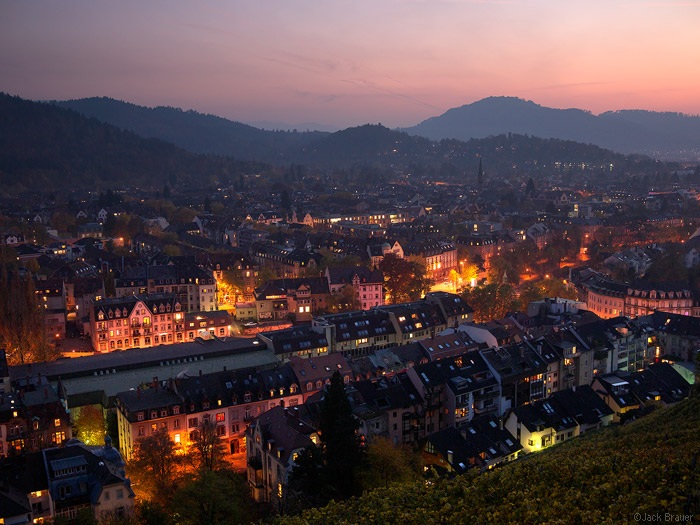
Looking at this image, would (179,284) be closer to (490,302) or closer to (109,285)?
(109,285)

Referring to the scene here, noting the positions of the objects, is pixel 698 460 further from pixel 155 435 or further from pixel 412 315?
pixel 412 315

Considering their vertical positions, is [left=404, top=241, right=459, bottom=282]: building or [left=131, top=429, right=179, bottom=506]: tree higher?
[left=404, top=241, right=459, bottom=282]: building

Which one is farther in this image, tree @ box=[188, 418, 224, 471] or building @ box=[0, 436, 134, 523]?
tree @ box=[188, 418, 224, 471]

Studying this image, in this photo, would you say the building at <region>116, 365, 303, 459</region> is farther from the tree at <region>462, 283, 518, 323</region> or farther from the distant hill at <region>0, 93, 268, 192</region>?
the distant hill at <region>0, 93, 268, 192</region>

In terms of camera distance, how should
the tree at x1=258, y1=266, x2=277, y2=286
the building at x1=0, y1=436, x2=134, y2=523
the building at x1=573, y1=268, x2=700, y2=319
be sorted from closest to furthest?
the building at x1=0, y1=436, x2=134, y2=523 < the building at x1=573, y1=268, x2=700, y2=319 < the tree at x1=258, y1=266, x2=277, y2=286

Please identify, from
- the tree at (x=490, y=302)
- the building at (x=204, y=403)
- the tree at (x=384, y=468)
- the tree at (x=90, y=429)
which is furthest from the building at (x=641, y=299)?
the tree at (x=90, y=429)

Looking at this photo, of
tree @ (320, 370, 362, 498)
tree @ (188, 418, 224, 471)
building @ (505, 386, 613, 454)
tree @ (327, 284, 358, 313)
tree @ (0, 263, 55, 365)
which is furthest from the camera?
tree @ (327, 284, 358, 313)

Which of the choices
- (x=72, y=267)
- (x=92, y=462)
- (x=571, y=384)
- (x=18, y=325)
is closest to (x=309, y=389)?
(x=92, y=462)

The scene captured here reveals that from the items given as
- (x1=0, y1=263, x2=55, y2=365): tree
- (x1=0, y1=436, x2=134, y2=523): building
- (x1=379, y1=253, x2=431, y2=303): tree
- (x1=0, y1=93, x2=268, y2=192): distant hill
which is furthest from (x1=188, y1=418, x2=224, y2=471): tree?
(x1=0, y1=93, x2=268, y2=192): distant hill
